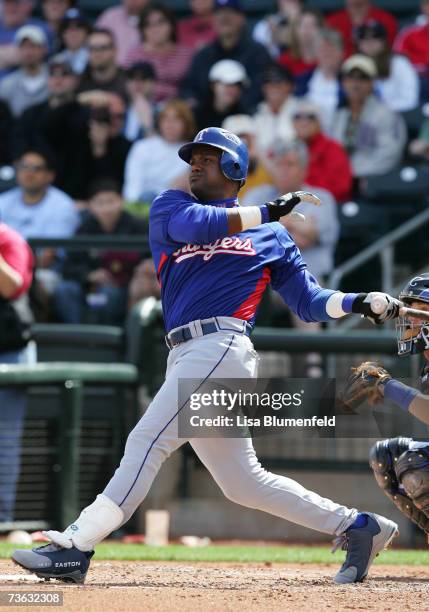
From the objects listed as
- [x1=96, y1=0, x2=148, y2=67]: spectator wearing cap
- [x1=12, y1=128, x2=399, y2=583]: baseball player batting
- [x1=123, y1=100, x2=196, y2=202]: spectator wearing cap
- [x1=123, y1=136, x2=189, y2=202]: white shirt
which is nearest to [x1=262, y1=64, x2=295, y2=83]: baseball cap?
[x1=123, y1=100, x2=196, y2=202]: spectator wearing cap

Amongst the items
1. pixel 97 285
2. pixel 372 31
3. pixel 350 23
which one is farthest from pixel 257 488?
pixel 350 23

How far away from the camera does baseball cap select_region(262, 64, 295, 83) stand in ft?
32.6

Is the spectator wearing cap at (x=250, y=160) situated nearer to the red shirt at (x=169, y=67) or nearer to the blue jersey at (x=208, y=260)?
the red shirt at (x=169, y=67)

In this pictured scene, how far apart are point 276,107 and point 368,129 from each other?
886 millimetres

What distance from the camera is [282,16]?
10.9m

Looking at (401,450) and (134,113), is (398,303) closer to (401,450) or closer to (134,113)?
(401,450)

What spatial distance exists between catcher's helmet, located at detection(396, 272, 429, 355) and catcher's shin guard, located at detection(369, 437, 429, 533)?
0.47 metres

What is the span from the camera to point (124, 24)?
1156 centimetres

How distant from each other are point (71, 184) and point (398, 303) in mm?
6226

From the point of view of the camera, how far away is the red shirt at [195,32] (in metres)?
11.3

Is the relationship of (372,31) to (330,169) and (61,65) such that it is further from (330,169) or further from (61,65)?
(61,65)

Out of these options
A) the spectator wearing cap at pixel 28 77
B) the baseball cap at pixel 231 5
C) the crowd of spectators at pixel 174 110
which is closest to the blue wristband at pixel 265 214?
the crowd of spectators at pixel 174 110

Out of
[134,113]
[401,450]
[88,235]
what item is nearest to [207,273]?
[401,450]

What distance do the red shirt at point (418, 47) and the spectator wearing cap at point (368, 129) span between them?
0.99 meters
